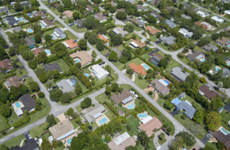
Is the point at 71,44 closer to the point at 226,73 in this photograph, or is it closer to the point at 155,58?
the point at 155,58

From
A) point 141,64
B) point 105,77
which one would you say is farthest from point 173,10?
point 105,77

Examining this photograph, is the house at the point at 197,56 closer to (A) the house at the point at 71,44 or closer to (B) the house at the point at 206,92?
(B) the house at the point at 206,92

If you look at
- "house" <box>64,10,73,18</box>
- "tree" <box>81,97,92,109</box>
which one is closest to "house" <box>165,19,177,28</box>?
"house" <box>64,10,73,18</box>

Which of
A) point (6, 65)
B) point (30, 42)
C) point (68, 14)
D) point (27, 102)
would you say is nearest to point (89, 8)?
point (68, 14)

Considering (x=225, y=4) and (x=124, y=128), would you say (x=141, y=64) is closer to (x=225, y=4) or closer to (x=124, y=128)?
(x=124, y=128)

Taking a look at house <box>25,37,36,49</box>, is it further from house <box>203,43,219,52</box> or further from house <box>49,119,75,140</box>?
house <box>203,43,219,52</box>

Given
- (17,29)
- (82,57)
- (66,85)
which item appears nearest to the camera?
(66,85)
